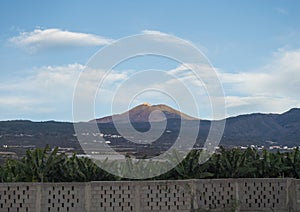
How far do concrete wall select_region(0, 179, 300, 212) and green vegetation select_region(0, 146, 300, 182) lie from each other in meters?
1.42

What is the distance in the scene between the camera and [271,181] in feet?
55.8

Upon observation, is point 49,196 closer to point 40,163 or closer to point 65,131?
point 40,163

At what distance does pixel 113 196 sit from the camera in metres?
16.3

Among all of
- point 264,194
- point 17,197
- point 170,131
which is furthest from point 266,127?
point 17,197

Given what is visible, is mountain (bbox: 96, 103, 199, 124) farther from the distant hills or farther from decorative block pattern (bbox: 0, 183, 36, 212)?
decorative block pattern (bbox: 0, 183, 36, 212)

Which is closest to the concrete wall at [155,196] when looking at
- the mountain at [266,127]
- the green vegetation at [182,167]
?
the green vegetation at [182,167]

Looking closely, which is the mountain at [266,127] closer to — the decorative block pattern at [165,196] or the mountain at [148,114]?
the mountain at [148,114]

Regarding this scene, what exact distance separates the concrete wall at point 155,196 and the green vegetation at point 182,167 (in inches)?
55.8

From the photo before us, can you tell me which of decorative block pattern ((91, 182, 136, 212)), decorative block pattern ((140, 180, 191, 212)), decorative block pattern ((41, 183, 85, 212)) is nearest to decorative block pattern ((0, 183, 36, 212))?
decorative block pattern ((41, 183, 85, 212))

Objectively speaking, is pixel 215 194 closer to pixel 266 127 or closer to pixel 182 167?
pixel 182 167

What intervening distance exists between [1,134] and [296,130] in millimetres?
43517

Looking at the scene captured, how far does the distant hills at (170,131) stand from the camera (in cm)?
3850

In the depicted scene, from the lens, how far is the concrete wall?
52.4 ft

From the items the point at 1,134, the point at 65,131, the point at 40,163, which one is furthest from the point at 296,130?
the point at 40,163
